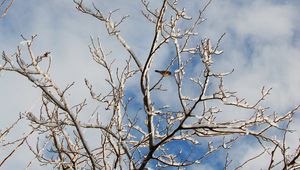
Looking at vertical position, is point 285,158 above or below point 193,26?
below

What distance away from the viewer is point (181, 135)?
20.3 ft

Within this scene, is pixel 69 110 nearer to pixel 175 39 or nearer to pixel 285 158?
pixel 175 39

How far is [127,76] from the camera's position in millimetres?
7383

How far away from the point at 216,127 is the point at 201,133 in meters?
0.67

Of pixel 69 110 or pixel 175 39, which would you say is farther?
pixel 175 39

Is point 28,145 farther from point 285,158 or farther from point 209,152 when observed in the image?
point 285,158

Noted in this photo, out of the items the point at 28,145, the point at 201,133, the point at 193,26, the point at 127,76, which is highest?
the point at 193,26

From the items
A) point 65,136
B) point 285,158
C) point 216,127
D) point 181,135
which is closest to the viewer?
point 285,158

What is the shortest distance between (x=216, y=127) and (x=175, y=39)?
200 cm

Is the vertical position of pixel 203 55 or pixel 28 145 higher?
pixel 203 55

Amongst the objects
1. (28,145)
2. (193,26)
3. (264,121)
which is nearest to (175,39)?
(193,26)

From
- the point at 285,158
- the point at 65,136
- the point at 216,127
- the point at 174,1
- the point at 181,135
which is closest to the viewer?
the point at 285,158

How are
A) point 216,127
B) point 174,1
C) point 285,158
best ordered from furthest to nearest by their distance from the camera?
point 174,1 < point 216,127 < point 285,158

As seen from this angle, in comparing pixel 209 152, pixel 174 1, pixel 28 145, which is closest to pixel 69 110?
pixel 28 145
